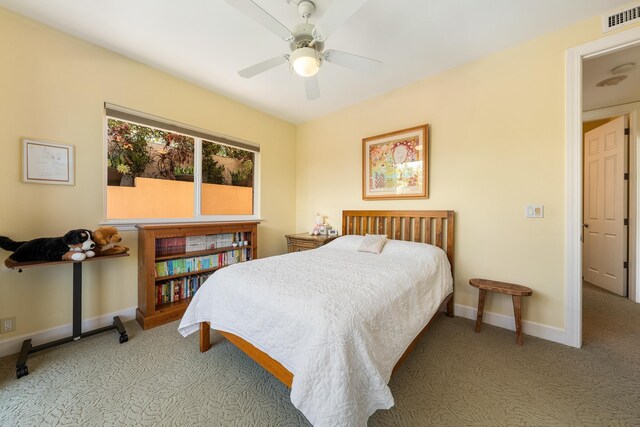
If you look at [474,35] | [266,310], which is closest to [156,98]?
[266,310]

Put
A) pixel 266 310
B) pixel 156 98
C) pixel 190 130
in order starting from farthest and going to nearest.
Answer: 1. pixel 190 130
2. pixel 156 98
3. pixel 266 310

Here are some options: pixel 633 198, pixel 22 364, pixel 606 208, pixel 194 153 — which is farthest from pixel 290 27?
pixel 606 208

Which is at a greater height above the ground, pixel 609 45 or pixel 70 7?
pixel 70 7

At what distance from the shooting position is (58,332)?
2.11 meters

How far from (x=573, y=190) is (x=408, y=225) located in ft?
4.73

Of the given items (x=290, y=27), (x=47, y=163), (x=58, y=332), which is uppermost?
(x=290, y=27)

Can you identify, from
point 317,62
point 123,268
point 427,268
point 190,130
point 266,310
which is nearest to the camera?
point 266,310

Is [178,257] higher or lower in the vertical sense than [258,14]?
lower

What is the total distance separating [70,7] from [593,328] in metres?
5.43

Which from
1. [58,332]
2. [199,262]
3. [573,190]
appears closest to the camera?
[573,190]

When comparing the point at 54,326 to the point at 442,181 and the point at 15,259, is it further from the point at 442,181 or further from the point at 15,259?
the point at 442,181

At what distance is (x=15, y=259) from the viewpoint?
1.73m

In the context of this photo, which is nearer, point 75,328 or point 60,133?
point 75,328

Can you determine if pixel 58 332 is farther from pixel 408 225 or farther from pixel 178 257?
pixel 408 225
